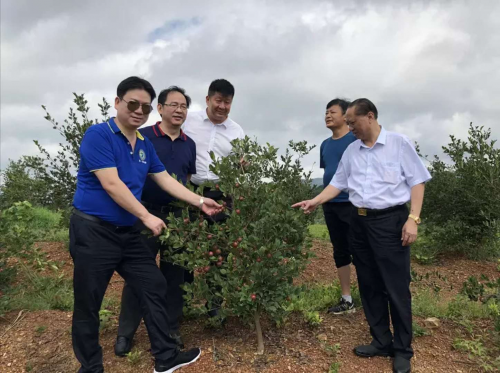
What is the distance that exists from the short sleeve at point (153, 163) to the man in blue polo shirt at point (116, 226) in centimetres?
2

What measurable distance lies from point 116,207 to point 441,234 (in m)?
6.64

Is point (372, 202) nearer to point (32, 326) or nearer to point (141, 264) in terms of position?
point (141, 264)

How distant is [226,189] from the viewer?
3344mm

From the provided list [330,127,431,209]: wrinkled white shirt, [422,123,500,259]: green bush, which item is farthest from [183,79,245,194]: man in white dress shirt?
[422,123,500,259]: green bush

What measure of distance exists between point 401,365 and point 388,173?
160 cm

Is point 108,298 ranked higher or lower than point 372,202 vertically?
lower

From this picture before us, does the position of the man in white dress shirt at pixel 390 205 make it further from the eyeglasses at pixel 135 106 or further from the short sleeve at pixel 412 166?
the eyeglasses at pixel 135 106

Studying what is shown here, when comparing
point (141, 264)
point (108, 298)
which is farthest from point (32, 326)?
point (141, 264)

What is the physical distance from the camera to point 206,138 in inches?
159

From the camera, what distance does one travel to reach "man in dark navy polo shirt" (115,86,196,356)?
366 cm

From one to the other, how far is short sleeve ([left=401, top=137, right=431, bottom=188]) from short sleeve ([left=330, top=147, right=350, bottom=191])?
56 centimetres

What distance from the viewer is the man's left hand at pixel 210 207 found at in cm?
337

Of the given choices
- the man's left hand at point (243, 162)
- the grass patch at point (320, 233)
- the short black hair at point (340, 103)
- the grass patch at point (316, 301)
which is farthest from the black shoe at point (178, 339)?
the grass patch at point (320, 233)

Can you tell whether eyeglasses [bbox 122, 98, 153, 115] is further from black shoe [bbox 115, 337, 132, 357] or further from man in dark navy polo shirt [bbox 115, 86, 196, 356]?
black shoe [bbox 115, 337, 132, 357]
